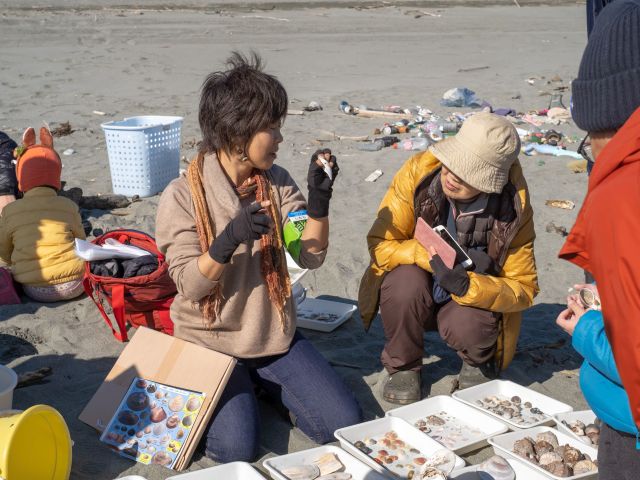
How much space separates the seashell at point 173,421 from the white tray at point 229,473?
0.33m

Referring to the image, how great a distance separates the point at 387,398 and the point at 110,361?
145 centimetres

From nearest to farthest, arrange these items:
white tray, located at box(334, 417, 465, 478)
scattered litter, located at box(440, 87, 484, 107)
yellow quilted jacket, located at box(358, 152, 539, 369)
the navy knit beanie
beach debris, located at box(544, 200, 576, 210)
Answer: the navy knit beanie
white tray, located at box(334, 417, 465, 478)
yellow quilted jacket, located at box(358, 152, 539, 369)
beach debris, located at box(544, 200, 576, 210)
scattered litter, located at box(440, 87, 484, 107)

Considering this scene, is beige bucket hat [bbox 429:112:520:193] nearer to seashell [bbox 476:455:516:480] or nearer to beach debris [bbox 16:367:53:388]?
seashell [bbox 476:455:516:480]

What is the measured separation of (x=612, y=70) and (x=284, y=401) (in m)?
2.23

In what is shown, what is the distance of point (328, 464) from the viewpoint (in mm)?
3154

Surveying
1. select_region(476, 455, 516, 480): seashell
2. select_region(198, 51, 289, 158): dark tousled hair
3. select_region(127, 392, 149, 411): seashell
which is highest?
select_region(198, 51, 289, 158): dark tousled hair

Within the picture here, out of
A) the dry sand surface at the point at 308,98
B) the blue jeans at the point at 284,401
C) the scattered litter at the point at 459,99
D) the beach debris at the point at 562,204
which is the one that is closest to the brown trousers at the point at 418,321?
the dry sand surface at the point at 308,98

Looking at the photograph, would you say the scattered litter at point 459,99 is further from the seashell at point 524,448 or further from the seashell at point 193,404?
the seashell at point 193,404

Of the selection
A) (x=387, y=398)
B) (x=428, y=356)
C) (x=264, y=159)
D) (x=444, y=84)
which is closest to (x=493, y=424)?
(x=387, y=398)

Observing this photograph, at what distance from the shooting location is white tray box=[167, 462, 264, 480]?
3.01m

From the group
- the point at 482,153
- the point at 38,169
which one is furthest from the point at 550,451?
the point at 38,169

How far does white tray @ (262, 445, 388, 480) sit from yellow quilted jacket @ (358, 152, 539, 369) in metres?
0.92

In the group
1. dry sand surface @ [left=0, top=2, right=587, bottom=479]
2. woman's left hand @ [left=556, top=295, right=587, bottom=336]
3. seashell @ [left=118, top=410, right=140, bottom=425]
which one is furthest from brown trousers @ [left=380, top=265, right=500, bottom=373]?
woman's left hand @ [left=556, top=295, right=587, bottom=336]

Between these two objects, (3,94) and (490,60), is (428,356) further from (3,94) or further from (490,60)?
(490,60)
